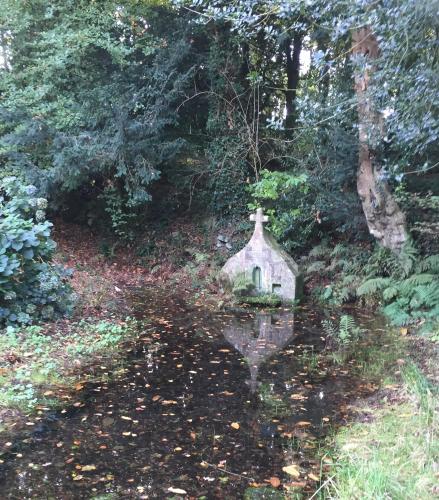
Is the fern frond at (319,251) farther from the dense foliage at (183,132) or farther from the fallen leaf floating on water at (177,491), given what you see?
the fallen leaf floating on water at (177,491)

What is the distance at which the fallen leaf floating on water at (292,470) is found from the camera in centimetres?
355

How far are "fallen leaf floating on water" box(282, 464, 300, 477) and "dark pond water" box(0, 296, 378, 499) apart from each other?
0.03m

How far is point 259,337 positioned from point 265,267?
2680 millimetres

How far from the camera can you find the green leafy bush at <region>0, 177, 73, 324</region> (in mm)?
6562

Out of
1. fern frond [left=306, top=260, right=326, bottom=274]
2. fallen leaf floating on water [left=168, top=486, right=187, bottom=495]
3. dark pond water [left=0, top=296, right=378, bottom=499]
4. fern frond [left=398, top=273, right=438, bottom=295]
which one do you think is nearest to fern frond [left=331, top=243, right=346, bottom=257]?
fern frond [left=306, top=260, right=326, bottom=274]

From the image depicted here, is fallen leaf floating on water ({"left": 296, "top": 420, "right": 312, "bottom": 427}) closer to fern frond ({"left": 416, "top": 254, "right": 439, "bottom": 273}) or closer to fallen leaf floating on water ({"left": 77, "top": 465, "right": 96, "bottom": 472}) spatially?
fallen leaf floating on water ({"left": 77, "top": 465, "right": 96, "bottom": 472})

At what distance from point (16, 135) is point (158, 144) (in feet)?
11.1

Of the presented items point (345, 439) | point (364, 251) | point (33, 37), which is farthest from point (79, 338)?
point (33, 37)

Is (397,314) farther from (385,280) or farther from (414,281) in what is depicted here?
(385,280)

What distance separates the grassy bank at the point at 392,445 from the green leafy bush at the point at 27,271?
460cm

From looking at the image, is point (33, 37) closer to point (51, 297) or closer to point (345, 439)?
point (51, 297)

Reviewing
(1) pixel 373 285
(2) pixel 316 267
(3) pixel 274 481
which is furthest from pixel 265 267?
(3) pixel 274 481

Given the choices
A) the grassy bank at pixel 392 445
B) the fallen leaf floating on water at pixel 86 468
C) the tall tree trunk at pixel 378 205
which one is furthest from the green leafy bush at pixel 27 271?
the tall tree trunk at pixel 378 205

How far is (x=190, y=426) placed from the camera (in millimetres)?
4312
